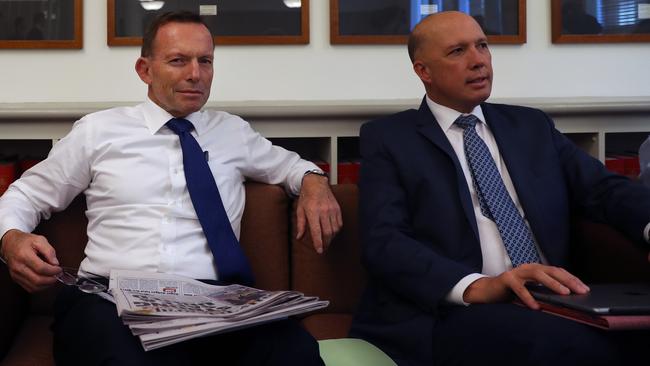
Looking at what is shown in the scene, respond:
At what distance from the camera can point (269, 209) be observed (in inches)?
89.4

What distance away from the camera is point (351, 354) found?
76.3 inches

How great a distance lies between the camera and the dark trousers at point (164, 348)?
166cm

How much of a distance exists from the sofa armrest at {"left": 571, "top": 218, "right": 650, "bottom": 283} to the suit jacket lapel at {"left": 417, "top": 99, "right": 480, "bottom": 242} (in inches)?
12.8

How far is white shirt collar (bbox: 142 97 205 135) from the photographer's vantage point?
2.22m

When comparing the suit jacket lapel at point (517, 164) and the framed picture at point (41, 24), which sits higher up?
the framed picture at point (41, 24)

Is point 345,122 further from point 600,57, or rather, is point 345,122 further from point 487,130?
point 600,57

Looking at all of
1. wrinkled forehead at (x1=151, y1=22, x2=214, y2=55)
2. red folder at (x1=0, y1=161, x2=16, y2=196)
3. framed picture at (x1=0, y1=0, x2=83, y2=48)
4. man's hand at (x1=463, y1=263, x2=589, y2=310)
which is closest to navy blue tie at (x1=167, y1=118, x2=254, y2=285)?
wrinkled forehead at (x1=151, y1=22, x2=214, y2=55)

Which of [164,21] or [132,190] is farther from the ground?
[164,21]

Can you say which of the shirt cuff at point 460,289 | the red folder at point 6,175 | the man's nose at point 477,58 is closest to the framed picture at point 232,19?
the red folder at point 6,175

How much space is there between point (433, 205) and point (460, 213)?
72 millimetres

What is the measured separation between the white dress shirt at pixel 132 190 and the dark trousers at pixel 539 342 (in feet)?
2.53

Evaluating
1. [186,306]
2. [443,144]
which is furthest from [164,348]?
[443,144]

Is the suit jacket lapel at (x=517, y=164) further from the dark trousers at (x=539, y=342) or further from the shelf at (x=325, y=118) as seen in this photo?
the shelf at (x=325, y=118)

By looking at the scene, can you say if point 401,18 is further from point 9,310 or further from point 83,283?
point 9,310
